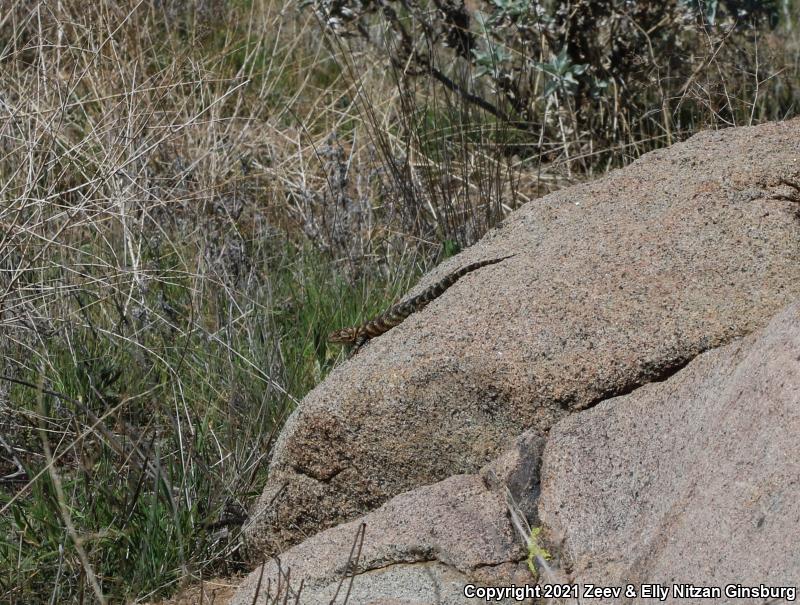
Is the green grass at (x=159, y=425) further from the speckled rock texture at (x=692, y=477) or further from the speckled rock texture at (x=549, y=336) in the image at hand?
the speckled rock texture at (x=692, y=477)

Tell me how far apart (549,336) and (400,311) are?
2.81 feet

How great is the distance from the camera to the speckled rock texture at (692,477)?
183cm

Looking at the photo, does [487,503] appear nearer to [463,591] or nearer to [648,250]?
[463,591]

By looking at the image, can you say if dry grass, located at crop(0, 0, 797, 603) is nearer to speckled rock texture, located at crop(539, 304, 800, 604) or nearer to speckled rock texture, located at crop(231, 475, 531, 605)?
speckled rock texture, located at crop(231, 475, 531, 605)

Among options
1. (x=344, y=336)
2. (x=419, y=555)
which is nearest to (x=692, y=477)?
(x=419, y=555)

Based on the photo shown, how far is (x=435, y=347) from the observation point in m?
2.71

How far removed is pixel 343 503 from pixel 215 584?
47cm

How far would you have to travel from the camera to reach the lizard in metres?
3.22

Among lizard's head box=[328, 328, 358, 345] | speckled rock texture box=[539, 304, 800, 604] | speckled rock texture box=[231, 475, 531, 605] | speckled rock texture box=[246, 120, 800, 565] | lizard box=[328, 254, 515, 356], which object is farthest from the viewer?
lizard's head box=[328, 328, 358, 345]

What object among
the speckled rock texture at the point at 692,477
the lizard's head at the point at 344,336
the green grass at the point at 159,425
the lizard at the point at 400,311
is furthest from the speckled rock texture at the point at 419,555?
the lizard's head at the point at 344,336

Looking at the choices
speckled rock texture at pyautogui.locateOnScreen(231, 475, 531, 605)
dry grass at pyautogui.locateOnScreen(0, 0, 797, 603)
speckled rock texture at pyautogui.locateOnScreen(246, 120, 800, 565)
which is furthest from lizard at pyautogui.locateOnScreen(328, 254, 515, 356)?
speckled rock texture at pyautogui.locateOnScreen(231, 475, 531, 605)

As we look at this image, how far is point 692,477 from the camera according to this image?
2027mm

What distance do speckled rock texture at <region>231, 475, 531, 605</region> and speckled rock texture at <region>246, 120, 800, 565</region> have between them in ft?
0.69

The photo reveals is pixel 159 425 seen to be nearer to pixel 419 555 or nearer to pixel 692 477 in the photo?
pixel 419 555
